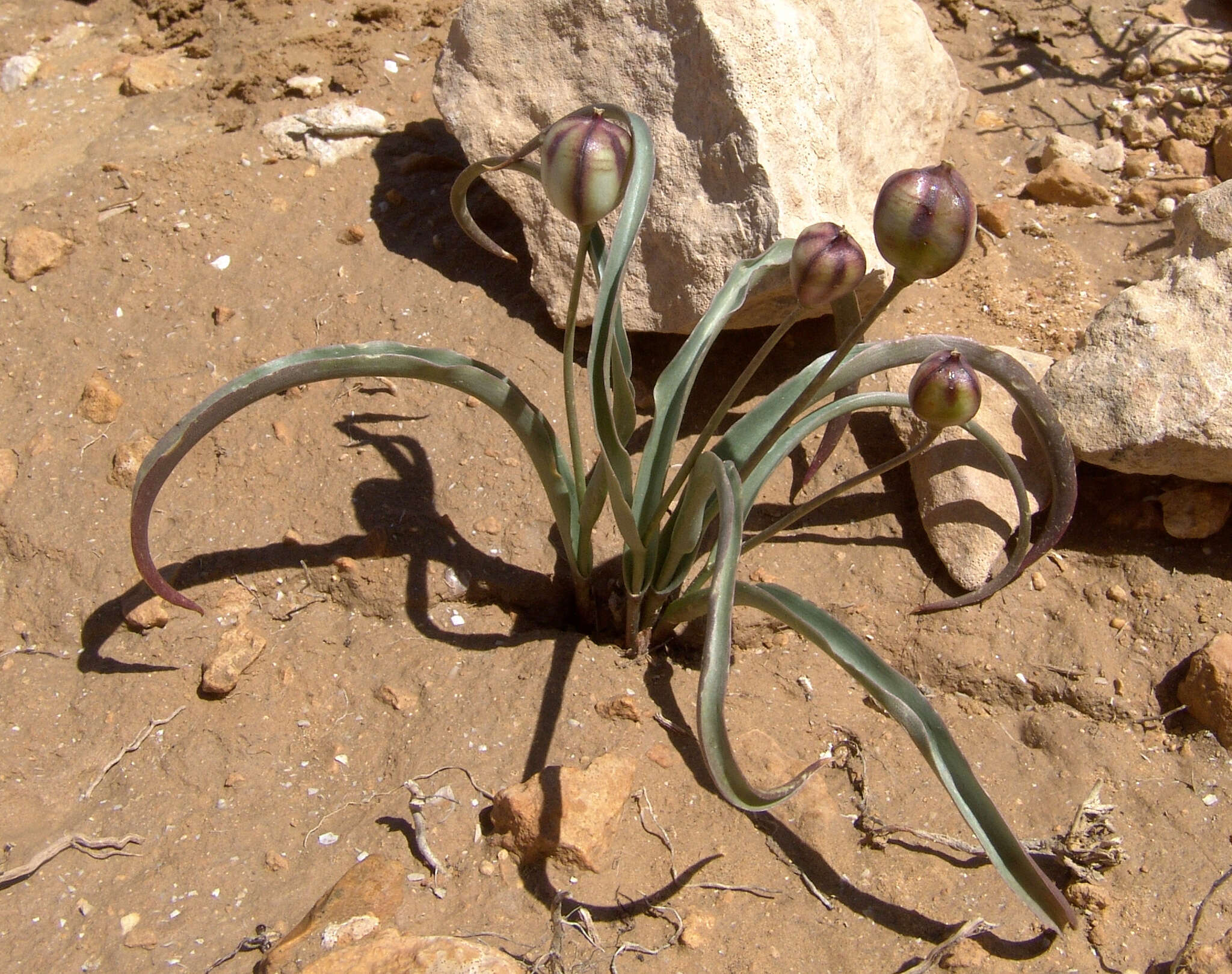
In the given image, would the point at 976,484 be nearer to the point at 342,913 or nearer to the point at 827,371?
the point at 827,371

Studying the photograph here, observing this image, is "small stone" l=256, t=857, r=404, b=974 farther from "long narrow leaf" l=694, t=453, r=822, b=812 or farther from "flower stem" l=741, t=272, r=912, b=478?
"flower stem" l=741, t=272, r=912, b=478

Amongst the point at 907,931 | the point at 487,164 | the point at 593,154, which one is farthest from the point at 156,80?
the point at 907,931

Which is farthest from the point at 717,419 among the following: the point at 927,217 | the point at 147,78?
the point at 147,78

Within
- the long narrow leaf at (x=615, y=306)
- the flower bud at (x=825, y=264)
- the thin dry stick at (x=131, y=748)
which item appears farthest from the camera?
A: the thin dry stick at (x=131, y=748)

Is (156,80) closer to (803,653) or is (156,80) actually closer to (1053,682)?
(803,653)

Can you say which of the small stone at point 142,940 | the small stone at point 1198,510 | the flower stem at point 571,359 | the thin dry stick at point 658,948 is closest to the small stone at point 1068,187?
the small stone at point 1198,510

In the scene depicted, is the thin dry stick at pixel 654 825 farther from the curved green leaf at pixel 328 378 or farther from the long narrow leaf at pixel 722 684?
the curved green leaf at pixel 328 378

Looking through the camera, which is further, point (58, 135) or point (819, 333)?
point (58, 135)
